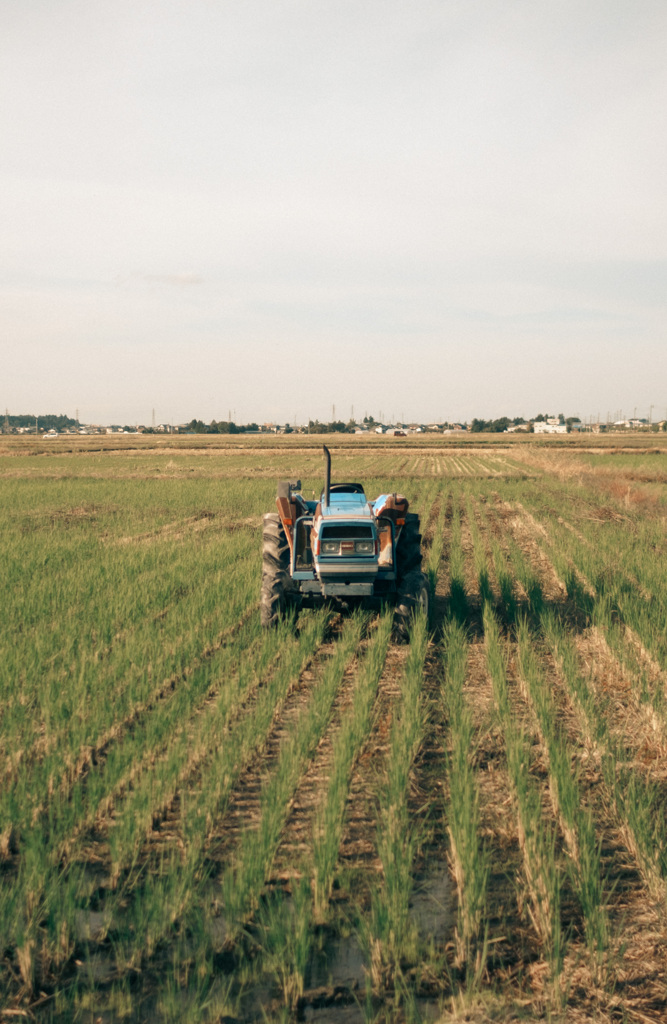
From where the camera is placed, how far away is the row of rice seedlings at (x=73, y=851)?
9.47 ft

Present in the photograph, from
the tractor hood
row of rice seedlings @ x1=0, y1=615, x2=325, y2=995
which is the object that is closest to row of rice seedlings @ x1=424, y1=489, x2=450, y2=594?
the tractor hood

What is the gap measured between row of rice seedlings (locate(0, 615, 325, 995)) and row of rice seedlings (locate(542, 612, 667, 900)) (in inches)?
86.5

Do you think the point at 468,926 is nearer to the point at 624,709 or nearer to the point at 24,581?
the point at 624,709

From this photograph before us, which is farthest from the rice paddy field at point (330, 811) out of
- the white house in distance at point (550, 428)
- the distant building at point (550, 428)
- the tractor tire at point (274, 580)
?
the distant building at point (550, 428)

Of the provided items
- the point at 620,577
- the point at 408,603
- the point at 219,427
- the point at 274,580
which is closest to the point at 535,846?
the point at 408,603

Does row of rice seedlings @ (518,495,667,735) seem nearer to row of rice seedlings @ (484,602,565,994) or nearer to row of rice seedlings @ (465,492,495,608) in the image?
row of rice seedlings @ (465,492,495,608)

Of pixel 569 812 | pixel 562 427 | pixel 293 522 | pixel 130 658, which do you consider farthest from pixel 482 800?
pixel 562 427

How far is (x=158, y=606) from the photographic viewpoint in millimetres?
8133

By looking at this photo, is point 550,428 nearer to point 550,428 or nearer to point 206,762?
point 550,428

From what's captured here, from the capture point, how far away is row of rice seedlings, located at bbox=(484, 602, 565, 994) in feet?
9.43

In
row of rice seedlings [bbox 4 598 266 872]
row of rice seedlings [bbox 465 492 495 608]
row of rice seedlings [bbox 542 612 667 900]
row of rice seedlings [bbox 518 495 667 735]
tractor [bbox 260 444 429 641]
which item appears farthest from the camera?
row of rice seedlings [bbox 465 492 495 608]

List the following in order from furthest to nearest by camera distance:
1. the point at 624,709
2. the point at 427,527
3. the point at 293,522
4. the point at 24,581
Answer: the point at 427,527
the point at 24,581
the point at 293,522
the point at 624,709

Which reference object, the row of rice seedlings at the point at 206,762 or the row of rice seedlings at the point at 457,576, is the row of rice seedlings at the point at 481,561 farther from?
the row of rice seedlings at the point at 206,762

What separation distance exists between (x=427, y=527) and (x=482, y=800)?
455 inches
